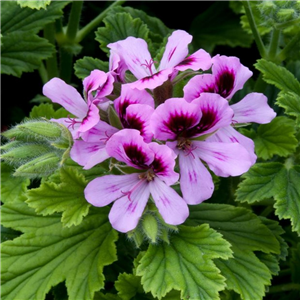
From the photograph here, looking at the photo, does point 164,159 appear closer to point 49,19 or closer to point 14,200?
point 14,200

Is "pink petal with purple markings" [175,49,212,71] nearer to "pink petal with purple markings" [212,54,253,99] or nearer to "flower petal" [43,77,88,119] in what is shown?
"pink petal with purple markings" [212,54,253,99]

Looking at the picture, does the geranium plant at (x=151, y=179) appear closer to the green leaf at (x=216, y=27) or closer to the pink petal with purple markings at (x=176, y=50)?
the pink petal with purple markings at (x=176, y=50)

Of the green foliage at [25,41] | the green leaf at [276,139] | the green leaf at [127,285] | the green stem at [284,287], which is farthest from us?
the green foliage at [25,41]

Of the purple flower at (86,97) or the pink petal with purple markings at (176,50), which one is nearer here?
the purple flower at (86,97)

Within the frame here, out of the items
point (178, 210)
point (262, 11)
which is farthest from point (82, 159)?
point (262, 11)

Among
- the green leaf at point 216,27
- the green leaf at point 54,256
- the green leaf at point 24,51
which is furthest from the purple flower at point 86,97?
the green leaf at point 216,27

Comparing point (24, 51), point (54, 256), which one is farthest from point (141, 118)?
point (24, 51)

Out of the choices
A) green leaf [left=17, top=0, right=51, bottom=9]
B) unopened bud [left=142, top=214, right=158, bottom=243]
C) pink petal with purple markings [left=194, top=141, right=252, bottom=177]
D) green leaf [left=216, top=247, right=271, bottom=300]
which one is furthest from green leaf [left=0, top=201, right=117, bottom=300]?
green leaf [left=17, top=0, right=51, bottom=9]

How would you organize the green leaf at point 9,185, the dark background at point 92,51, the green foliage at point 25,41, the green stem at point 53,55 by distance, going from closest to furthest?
the green leaf at point 9,185
the green foliage at point 25,41
the green stem at point 53,55
the dark background at point 92,51
